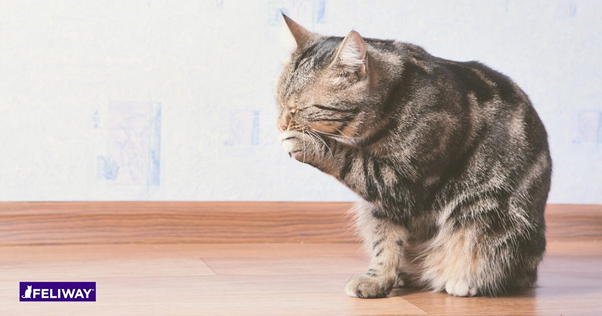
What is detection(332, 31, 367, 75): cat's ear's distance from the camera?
1217 millimetres

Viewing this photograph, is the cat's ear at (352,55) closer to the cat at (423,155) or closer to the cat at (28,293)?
the cat at (423,155)

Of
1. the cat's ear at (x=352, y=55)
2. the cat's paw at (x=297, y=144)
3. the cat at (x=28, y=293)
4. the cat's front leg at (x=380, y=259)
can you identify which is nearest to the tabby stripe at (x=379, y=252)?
the cat's front leg at (x=380, y=259)

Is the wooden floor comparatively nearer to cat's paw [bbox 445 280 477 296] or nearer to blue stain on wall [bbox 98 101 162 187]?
cat's paw [bbox 445 280 477 296]

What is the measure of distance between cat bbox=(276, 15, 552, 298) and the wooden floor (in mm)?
71

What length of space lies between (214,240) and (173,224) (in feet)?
0.37

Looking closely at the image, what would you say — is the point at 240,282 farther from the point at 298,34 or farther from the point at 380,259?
the point at 298,34

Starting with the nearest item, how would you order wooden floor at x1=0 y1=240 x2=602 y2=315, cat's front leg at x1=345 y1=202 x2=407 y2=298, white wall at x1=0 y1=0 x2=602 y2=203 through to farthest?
wooden floor at x1=0 y1=240 x2=602 y2=315, cat's front leg at x1=345 y1=202 x2=407 y2=298, white wall at x1=0 y1=0 x2=602 y2=203

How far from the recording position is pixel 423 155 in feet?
4.19

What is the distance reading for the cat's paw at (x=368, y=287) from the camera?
4.28 ft

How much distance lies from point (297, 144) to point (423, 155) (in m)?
0.22

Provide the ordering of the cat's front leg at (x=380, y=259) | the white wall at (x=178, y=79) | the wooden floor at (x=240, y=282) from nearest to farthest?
1. the wooden floor at (x=240, y=282)
2. the cat's front leg at (x=380, y=259)
3. the white wall at (x=178, y=79)

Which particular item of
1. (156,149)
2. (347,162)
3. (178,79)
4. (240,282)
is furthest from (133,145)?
(347,162)

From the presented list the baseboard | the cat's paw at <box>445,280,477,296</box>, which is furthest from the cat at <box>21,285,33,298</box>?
the cat's paw at <box>445,280,477,296</box>

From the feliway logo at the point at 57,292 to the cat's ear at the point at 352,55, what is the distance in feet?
1.92
